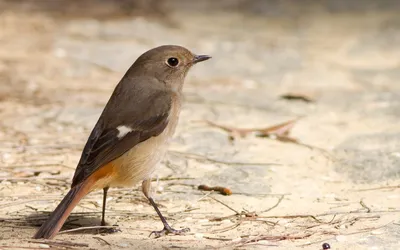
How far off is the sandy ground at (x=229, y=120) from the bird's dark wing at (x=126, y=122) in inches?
15.7

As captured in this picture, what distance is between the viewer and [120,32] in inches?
423

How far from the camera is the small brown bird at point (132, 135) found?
450cm

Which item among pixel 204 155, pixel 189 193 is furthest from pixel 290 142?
pixel 189 193

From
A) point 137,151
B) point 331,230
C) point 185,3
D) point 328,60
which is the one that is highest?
point 185,3

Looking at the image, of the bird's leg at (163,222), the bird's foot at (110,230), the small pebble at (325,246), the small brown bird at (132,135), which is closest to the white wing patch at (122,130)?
the small brown bird at (132,135)

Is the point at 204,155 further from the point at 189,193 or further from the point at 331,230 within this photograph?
the point at 331,230

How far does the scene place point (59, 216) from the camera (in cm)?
427

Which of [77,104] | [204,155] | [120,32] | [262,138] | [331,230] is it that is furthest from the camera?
[120,32]

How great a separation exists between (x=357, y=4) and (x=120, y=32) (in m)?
3.74

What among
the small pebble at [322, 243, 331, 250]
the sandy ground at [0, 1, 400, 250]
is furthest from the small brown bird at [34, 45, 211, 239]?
the small pebble at [322, 243, 331, 250]

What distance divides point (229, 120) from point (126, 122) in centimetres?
263

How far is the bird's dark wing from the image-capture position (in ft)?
14.9

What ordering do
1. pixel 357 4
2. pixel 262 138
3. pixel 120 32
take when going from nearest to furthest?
pixel 262 138, pixel 120 32, pixel 357 4

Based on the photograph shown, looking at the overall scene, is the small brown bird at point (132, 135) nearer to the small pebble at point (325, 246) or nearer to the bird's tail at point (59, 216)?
the bird's tail at point (59, 216)
